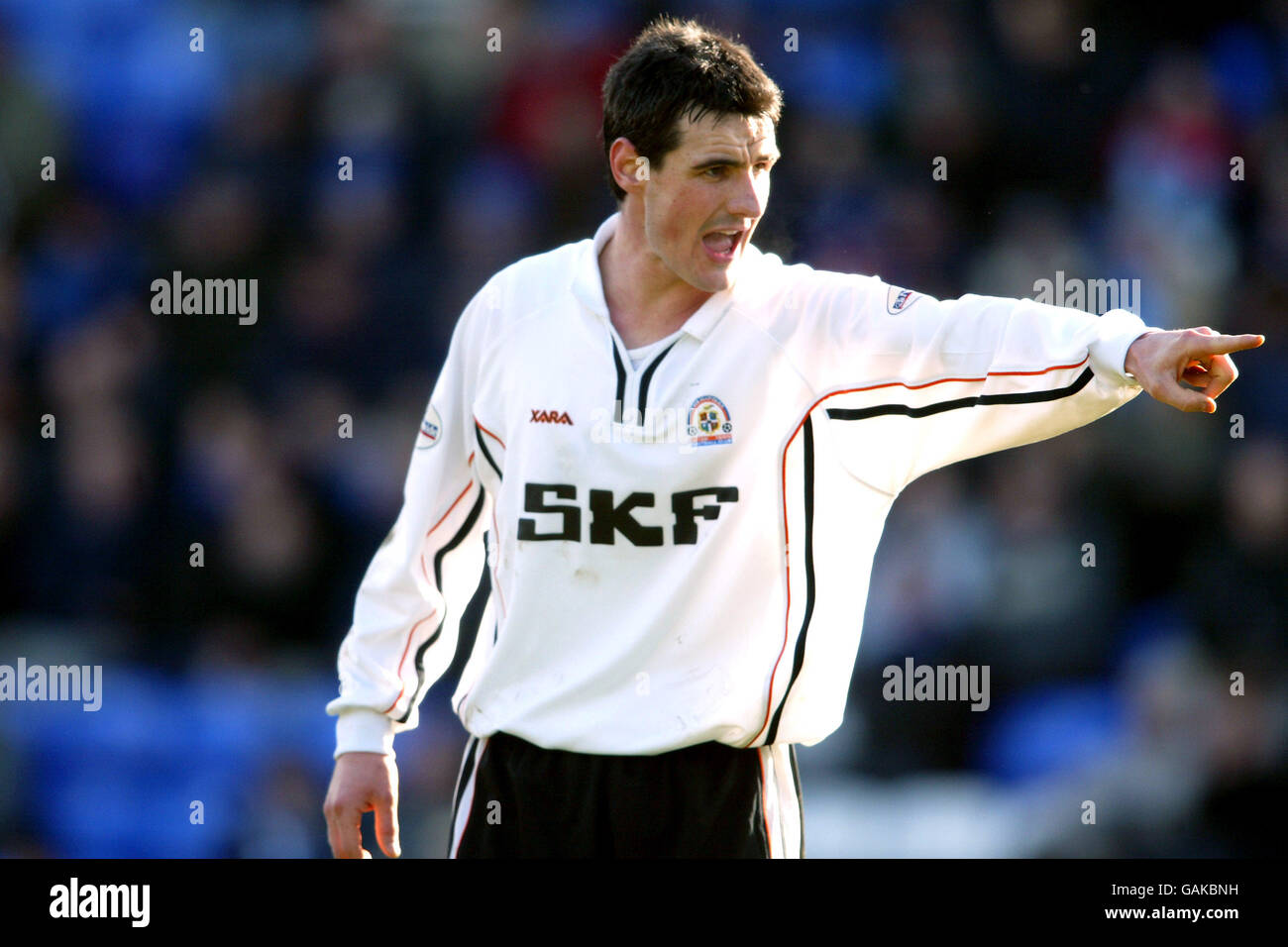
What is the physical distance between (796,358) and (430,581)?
899 millimetres

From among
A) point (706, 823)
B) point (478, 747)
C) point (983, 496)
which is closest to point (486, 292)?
point (478, 747)

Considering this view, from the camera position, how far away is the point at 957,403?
9.87ft

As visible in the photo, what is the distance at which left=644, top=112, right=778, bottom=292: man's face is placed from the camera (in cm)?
311

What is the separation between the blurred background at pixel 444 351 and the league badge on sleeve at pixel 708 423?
2.73 m

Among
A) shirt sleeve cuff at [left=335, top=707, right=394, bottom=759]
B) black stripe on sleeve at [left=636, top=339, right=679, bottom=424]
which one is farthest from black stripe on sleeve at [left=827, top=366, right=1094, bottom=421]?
shirt sleeve cuff at [left=335, top=707, right=394, bottom=759]

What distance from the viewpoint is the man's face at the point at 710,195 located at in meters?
3.11

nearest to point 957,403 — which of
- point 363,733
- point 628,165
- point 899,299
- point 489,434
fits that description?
point 899,299

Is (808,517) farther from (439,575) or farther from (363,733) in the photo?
(363,733)

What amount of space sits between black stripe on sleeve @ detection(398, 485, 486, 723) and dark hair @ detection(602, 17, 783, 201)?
0.82 meters

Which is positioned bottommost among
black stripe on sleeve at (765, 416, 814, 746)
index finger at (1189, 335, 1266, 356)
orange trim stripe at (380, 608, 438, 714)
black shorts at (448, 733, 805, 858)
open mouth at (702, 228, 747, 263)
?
Answer: black shorts at (448, 733, 805, 858)

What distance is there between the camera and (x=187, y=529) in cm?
637

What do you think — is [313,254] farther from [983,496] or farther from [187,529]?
[983,496]

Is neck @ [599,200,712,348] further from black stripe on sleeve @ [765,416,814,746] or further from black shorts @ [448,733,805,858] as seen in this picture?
black shorts @ [448,733,805,858]
